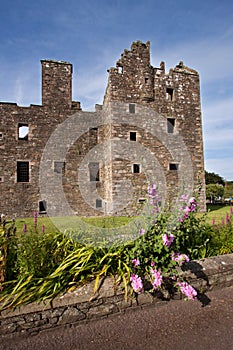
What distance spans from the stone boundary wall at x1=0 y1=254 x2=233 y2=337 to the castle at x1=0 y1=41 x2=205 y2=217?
10.3 meters

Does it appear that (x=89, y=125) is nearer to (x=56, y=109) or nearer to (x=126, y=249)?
(x=56, y=109)

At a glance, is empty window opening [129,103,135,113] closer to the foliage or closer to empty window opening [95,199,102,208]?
empty window opening [95,199,102,208]

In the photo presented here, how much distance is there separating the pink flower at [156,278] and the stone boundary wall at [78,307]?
320 mm

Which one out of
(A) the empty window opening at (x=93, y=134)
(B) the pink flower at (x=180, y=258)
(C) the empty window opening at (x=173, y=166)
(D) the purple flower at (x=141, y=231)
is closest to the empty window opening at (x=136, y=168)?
(C) the empty window opening at (x=173, y=166)

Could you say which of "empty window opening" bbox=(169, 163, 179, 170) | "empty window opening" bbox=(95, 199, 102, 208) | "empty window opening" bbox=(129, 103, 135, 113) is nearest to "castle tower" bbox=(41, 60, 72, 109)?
"empty window opening" bbox=(129, 103, 135, 113)

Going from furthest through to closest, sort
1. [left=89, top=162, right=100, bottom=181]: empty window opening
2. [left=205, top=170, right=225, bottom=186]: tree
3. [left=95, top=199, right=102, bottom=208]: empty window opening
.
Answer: [left=205, top=170, right=225, bottom=186]: tree
[left=89, top=162, right=100, bottom=181]: empty window opening
[left=95, top=199, right=102, bottom=208]: empty window opening

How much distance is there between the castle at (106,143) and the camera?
14.3 metres

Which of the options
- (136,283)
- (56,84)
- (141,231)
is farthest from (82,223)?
(56,84)

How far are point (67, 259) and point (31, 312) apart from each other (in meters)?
0.79

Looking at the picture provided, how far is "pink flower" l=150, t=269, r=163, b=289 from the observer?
9.32 feet

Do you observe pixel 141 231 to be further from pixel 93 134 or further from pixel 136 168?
pixel 93 134

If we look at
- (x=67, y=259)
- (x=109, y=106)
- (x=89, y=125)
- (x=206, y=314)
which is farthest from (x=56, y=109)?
(x=206, y=314)

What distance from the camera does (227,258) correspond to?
3908 millimetres

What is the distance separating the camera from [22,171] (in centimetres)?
1535
